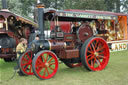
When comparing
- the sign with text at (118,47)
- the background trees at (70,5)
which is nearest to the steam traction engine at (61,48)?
the sign with text at (118,47)

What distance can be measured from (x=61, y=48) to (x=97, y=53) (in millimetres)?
1147

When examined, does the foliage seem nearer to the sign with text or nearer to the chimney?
the sign with text

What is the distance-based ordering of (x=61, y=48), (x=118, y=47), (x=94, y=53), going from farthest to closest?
(x=118, y=47), (x=94, y=53), (x=61, y=48)

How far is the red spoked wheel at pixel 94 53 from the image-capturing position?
4.94 metres

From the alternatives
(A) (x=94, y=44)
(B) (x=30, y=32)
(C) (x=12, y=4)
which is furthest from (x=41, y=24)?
(C) (x=12, y=4)

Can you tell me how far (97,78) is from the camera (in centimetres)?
433

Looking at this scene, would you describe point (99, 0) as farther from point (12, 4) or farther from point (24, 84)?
point (24, 84)

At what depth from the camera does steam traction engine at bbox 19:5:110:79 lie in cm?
445


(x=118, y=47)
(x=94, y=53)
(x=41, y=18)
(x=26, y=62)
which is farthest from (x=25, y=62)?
(x=118, y=47)

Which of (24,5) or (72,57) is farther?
(24,5)

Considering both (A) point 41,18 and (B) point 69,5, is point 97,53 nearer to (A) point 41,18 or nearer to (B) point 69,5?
(A) point 41,18

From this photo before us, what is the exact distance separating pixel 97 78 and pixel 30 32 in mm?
4478

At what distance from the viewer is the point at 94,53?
5.23m

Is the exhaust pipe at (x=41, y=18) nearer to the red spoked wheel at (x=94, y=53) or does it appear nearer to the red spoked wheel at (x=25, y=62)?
the red spoked wheel at (x=25, y=62)
